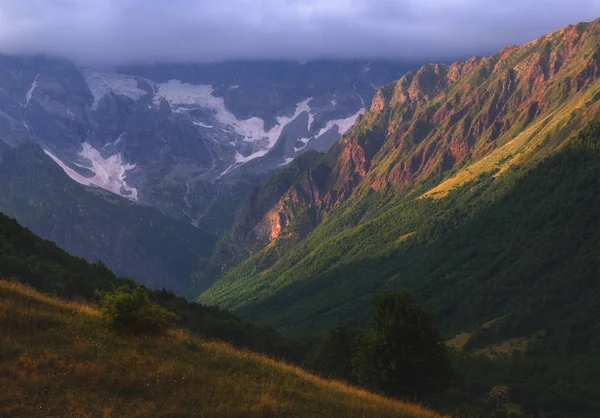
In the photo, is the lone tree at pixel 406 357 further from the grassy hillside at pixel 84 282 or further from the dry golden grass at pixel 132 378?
the grassy hillside at pixel 84 282

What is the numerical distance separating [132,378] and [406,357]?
33787 millimetres

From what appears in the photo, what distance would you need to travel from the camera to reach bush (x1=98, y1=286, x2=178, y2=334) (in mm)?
33719


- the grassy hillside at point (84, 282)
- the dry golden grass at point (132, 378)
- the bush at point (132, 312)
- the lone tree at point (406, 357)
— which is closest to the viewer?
the dry golden grass at point (132, 378)

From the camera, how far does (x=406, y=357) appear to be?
56.9m

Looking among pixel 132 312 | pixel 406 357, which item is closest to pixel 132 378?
pixel 132 312

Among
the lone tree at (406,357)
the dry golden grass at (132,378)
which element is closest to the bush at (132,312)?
the dry golden grass at (132,378)

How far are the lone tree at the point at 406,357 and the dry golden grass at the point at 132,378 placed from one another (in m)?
21.8

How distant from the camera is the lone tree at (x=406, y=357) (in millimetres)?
56500

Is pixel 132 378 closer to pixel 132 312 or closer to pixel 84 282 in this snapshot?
pixel 132 312

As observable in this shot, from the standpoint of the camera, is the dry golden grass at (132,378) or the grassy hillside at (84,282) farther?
the grassy hillside at (84,282)

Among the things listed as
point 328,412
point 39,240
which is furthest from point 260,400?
point 39,240

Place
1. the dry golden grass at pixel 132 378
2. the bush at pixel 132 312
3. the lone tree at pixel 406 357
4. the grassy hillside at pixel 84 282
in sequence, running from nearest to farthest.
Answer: the dry golden grass at pixel 132 378
the bush at pixel 132 312
the lone tree at pixel 406 357
the grassy hillside at pixel 84 282

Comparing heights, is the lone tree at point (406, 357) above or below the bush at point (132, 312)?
below

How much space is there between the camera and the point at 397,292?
206ft
